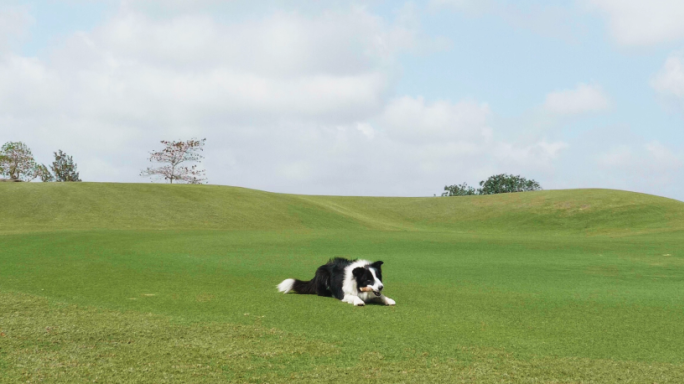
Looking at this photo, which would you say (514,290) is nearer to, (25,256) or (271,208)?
(25,256)

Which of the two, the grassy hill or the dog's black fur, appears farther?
the grassy hill

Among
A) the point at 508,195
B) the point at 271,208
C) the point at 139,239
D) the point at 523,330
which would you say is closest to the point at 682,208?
the point at 508,195

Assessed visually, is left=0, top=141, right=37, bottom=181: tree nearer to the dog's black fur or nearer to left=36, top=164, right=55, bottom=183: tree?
left=36, top=164, right=55, bottom=183: tree

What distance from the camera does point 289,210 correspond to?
47.2 meters

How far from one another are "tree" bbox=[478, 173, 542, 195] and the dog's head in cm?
9971

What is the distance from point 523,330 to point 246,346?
3411 millimetres

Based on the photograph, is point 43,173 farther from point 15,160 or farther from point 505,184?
point 505,184

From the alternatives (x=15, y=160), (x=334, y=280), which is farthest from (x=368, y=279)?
(x=15, y=160)

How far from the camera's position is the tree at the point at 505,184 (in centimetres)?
10456

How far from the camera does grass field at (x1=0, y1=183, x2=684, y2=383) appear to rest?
16.9ft

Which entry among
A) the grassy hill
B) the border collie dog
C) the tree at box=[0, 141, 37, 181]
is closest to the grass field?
the border collie dog

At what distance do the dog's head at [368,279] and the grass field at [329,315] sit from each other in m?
0.32

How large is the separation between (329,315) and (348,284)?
123 cm

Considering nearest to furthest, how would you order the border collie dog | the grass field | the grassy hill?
1. the grass field
2. the border collie dog
3. the grassy hill
